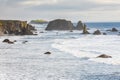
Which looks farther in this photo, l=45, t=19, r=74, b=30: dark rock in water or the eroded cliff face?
l=45, t=19, r=74, b=30: dark rock in water

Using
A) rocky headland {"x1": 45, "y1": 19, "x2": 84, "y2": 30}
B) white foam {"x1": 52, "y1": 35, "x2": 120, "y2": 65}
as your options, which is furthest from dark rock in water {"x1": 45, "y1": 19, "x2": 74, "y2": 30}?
white foam {"x1": 52, "y1": 35, "x2": 120, "y2": 65}

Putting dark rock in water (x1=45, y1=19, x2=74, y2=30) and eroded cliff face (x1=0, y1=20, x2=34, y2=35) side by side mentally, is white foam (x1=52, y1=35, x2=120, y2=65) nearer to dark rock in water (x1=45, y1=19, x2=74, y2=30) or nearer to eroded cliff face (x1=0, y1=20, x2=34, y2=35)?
eroded cliff face (x1=0, y1=20, x2=34, y2=35)

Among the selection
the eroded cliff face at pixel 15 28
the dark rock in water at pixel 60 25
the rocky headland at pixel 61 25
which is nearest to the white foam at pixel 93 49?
the eroded cliff face at pixel 15 28

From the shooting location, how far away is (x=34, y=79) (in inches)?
1011

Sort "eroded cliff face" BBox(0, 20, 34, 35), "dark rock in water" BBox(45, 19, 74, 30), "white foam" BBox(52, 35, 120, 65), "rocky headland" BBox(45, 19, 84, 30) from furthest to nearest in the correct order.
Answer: "dark rock in water" BBox(45, 19, 74, 30), "rocky headland" BBox(45, 19, 84, 30), "eroded cliff face" BBox(0, 20, 34, 35), "white foam" BBox(52, 35, 120, 65)

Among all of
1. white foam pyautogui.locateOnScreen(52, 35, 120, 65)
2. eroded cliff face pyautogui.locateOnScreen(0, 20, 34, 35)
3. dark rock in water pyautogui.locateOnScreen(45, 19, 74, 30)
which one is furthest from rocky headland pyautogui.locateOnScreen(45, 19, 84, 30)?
white foam pyautogui.locateOnScreen(52, 35, 120, 65)

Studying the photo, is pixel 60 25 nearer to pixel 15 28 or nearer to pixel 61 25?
pixel 61 25

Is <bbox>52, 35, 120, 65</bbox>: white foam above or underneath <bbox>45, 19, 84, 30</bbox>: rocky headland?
above

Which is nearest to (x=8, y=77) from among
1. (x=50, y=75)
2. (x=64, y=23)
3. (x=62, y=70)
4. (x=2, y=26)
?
(x=50, y=75)

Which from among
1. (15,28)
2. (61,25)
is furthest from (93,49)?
(61,25)

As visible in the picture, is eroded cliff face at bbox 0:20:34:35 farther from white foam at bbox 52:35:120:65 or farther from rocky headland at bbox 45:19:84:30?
rocky headland at bbox 45:19:84:30

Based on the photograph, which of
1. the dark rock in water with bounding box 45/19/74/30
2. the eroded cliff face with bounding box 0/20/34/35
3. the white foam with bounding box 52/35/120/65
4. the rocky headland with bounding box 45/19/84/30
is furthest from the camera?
the dark rock in water with bounding box 45/19/74/30

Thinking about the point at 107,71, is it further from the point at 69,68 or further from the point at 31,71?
the point at 31,71

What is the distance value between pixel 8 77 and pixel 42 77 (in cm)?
243
